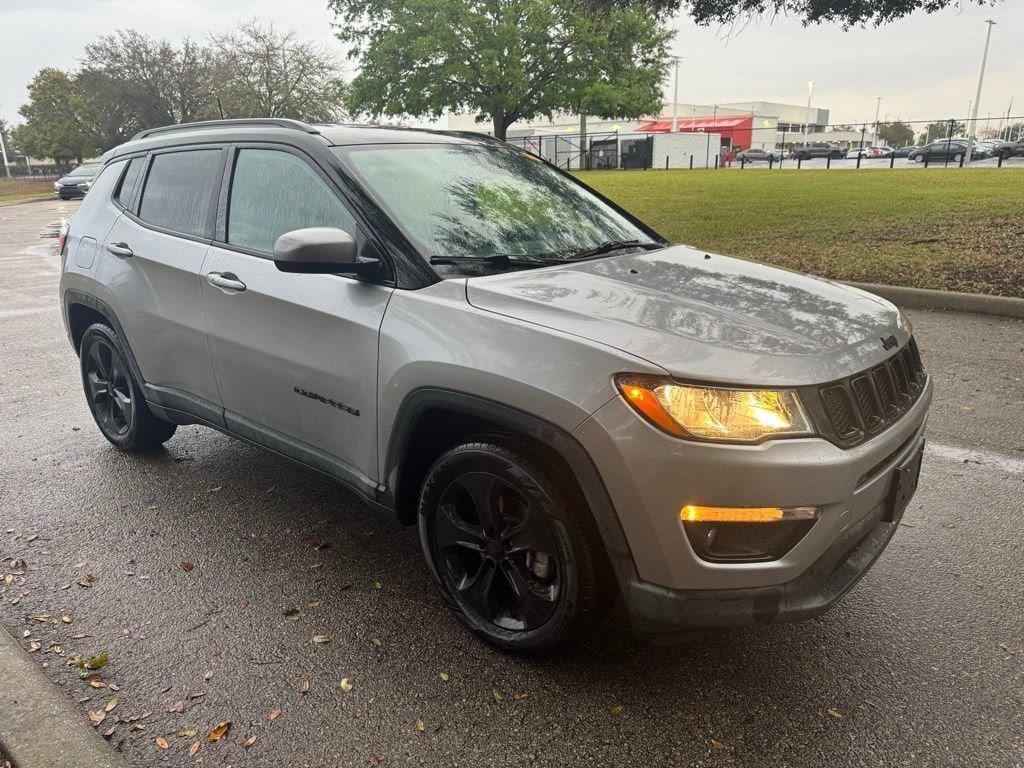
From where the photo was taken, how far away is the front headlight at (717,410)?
7.05ft

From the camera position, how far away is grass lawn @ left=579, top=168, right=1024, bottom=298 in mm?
8664

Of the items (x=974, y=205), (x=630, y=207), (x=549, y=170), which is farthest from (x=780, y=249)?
(x=549, y=170)

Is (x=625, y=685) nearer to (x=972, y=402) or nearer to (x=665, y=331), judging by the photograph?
(x=665, y=331)

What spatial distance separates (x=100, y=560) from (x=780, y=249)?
30.2ft

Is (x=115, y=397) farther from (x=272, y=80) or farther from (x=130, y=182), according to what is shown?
(x=272, y=80)

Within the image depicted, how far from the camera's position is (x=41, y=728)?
7.77 ft

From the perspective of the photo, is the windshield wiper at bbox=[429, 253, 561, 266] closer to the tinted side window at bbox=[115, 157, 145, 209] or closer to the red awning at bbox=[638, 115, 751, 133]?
the tinted side window at bbox=[115, 157, 145, 209]

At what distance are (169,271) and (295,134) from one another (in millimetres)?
1005

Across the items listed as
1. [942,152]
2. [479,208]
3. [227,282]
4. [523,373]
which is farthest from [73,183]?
[942,152]

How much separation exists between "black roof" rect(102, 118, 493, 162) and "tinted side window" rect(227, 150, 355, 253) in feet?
0.34

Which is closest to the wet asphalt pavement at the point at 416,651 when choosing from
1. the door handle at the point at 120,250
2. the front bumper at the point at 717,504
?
the front bumper at the point at 717,504

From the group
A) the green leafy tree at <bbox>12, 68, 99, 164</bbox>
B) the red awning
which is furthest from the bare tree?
the red awning

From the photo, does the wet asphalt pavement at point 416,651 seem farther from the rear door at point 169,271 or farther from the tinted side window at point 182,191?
the tinted side window at point 182,191

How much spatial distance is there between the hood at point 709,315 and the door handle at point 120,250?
2.27m
